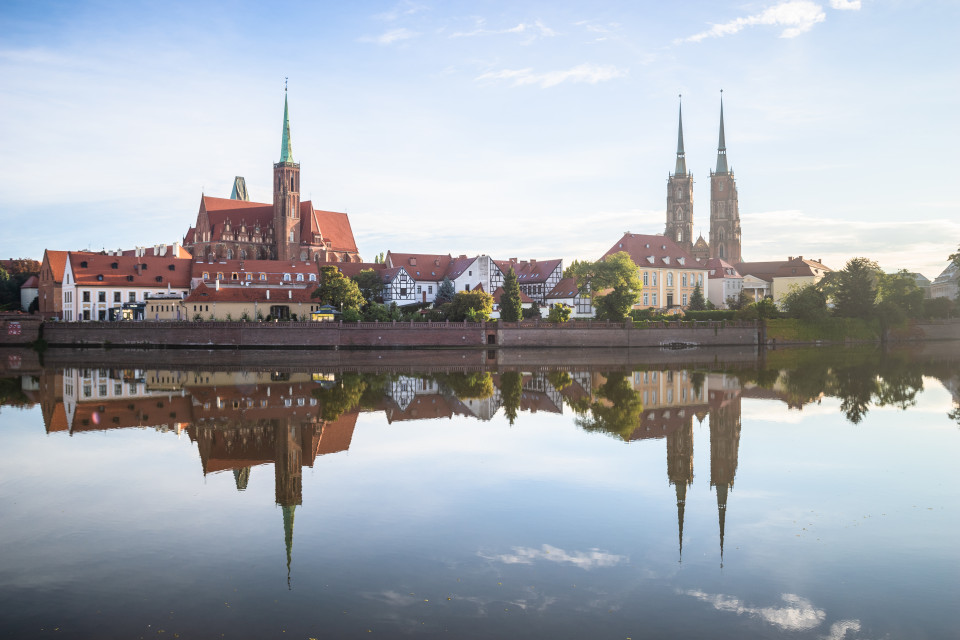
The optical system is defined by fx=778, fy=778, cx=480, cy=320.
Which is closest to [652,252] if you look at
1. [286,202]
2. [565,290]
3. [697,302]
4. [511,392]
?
[697,302]

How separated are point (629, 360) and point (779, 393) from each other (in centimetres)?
2009

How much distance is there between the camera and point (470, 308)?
63.9m

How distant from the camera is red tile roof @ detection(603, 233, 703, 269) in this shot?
270 ft

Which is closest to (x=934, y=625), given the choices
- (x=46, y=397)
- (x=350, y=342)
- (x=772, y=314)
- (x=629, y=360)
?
(x=46, y=397)

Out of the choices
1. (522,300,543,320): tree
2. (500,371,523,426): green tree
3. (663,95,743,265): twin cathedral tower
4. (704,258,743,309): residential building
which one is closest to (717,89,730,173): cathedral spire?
(663,95,743,265): twin cathedral tower

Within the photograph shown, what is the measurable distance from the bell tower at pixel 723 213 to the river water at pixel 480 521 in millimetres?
93635

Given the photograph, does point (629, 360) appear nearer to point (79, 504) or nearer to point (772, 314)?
point (772, 314)

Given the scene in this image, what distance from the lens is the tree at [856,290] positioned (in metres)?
73.3

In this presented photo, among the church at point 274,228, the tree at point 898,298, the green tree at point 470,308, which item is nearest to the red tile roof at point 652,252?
the tree at point 898,298

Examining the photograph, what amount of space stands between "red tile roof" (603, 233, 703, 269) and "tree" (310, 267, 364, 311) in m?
28.8

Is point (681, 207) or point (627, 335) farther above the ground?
point (681, 207)

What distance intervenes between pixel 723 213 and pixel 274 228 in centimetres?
6662

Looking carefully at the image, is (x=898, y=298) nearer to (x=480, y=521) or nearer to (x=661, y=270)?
(x=661, y=270)

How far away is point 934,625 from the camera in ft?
27.5
